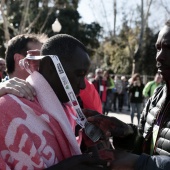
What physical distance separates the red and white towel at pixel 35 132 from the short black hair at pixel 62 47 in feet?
0.49

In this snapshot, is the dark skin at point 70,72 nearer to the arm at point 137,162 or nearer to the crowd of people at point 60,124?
the crowd of people at point 60,124

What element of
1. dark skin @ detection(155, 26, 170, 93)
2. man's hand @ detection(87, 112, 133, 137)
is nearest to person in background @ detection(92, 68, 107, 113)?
dark skin @ detection(155, 26, 170, 93)

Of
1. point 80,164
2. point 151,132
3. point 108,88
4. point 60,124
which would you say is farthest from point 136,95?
point 80,164

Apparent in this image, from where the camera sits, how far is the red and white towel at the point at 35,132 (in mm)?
1380

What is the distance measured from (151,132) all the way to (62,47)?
0.90m

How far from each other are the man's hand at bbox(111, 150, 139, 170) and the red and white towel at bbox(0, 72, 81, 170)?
193 mm

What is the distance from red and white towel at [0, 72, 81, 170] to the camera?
1.38 m

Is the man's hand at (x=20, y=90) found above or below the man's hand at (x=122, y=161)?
above

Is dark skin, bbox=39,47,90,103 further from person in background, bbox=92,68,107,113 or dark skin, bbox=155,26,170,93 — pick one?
person in background, bbox=92,68,107,113

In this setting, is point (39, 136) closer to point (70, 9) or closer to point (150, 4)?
point (150, 4)

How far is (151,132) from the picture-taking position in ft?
7.02

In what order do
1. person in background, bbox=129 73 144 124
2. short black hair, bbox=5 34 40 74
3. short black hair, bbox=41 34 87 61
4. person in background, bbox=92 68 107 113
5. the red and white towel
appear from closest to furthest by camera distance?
the red and white towel
short black hair, bbox=41 34 87 61
short black hair, bbox=5 34 40 74
person in background, bbox=129 73 144 124
person in background, bbox=92 68 107 113

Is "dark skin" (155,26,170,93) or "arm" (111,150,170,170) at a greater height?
"dark skin" (155,26,170,93)

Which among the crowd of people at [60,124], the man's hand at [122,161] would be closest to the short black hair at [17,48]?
the crowd of people at [60,124]
